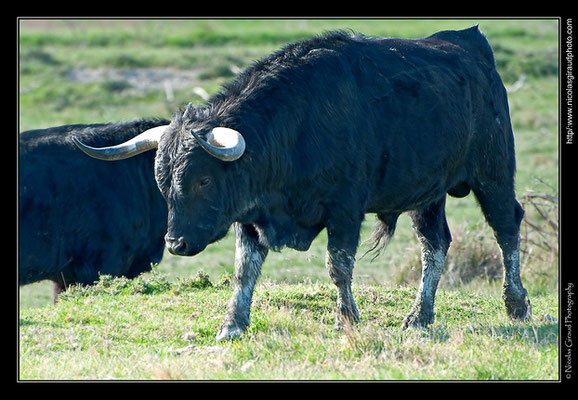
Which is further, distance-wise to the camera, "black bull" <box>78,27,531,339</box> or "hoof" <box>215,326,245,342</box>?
"hoof" <box>215,326,245,342</box>

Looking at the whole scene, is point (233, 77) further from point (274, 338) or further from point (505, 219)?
point (274, 338)


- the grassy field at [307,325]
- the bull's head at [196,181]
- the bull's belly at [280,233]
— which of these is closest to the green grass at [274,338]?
the grassy field at [307,325]

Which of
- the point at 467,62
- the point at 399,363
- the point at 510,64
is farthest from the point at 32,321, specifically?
the point at 510,64

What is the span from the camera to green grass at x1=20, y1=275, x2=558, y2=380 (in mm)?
6184

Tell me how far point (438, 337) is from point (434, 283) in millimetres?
1062

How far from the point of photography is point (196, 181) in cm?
670

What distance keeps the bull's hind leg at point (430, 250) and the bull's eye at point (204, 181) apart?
235 cm

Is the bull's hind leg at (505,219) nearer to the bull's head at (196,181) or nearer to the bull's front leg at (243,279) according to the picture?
the bull's front leg at (243,279)

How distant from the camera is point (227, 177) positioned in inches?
269

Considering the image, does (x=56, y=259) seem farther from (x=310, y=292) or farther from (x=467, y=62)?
(x=467, y=62)

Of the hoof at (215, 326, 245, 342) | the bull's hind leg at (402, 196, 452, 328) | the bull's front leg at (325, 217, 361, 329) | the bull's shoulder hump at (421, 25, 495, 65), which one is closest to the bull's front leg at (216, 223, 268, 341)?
the hoof at (215, 326, 245, 342)

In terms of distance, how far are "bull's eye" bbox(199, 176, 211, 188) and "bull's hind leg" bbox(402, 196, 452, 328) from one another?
2352 millimetres

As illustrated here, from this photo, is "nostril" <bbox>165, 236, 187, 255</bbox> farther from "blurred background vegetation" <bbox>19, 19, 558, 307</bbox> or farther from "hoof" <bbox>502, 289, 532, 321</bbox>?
"hoof" <bbox>502, 289, 532, 321</bbox>

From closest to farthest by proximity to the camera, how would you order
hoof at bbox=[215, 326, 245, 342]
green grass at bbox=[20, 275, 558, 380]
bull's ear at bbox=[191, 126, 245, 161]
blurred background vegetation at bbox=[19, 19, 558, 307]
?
green grass at bbox=[20, 275, 558, 380], bull's ear at bbox=[191, 126, 245, 161], hoof at bbox=[215, 326, 245, 342], blurred background vegetation at bbox=[19, 19, 558, 307]
